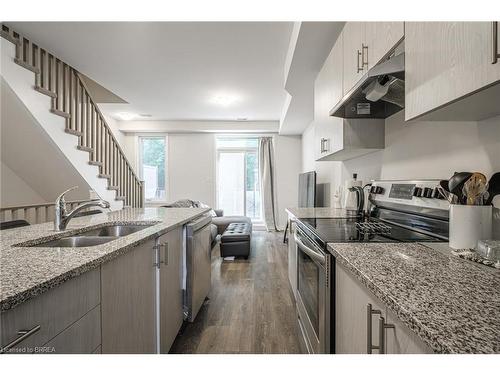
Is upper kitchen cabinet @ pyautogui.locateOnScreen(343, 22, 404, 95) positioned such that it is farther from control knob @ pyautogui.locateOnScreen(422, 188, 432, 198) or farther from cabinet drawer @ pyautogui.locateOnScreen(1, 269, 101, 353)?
cabinet drawer @ pyautogui.locateOnScreen(1, 269, 101, 353)

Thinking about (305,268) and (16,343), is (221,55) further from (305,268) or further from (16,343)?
(16,343)

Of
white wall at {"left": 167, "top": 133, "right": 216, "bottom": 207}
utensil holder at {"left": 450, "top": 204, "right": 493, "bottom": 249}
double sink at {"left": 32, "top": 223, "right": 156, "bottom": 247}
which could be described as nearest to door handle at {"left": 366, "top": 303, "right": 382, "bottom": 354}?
utensil holder at {"left": 450, "top": 204, "right": 493, "bottom": 249}

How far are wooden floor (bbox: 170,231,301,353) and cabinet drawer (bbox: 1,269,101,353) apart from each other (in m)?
1.11

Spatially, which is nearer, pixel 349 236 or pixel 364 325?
pixel 364 325

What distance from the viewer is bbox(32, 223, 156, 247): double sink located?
1319 mm

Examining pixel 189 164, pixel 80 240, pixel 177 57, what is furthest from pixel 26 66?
pixel 189 164

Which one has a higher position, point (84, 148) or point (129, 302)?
point (84, 148)

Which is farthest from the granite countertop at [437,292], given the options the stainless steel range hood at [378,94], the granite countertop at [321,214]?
the granite countertop at [321,214]

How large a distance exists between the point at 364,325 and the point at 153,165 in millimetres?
6217

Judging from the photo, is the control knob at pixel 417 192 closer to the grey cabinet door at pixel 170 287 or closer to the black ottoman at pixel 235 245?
the grey cabinet door at pixel 170 287

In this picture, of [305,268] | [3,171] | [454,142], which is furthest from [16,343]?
[3,171]

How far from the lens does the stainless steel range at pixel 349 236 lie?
108 cm

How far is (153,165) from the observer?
6.27m

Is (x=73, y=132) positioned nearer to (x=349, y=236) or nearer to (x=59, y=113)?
(x=59, y=113)
